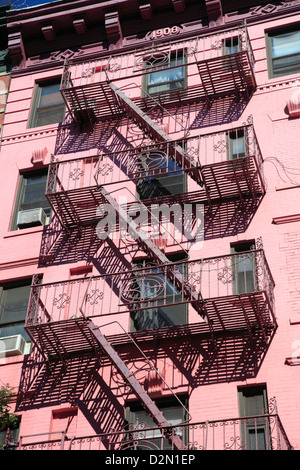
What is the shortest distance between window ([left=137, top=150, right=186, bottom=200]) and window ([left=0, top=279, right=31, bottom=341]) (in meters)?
3.45

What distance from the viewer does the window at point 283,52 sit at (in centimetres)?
2211

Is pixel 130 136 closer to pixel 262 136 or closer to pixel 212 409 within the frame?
pixel 262 136

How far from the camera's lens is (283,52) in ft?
74.0

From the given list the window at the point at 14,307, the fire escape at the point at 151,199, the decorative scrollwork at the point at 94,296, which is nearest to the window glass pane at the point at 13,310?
the window at the point at 14,307

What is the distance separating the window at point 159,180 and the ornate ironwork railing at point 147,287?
2146 millimetres

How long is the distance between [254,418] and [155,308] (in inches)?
150

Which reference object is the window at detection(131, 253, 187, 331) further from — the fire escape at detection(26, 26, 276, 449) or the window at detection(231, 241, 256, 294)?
the window at detection(231, 241, 256, 294)

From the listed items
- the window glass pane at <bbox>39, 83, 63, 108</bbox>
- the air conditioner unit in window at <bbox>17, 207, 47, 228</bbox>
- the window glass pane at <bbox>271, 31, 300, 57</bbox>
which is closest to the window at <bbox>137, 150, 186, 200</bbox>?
the air conditioner unit in window at <bbox>17, 207, 47, 228</bbox>

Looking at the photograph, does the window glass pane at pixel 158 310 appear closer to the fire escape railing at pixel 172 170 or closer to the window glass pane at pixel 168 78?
the fire escape railing at pixel 172 170

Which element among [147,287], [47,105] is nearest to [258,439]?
[147,287]

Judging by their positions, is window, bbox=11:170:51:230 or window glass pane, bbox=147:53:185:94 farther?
window glass pane, bbox=147:53:185:94

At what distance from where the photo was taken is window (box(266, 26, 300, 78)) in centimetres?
2211

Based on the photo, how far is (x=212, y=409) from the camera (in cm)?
1667
